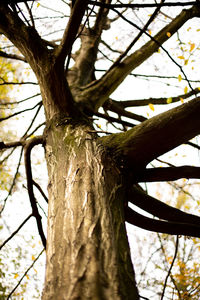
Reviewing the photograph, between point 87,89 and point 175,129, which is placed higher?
point 87,89

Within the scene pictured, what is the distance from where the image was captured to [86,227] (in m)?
1.15

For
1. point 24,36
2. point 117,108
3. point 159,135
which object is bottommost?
point 159,135

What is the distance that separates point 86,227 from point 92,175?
1.32ft

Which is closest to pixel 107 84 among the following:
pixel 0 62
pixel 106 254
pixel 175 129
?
pixel 175 129

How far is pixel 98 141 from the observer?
→ 1861mm

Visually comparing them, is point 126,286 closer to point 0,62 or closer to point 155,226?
point 155,226

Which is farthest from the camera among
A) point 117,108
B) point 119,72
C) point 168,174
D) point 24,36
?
point 117,108

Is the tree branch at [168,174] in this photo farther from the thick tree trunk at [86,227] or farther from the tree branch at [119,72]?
the tree branch at [119,72]

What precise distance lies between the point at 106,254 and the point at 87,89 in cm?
222

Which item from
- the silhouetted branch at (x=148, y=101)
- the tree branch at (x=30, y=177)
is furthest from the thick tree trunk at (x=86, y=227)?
the silhouetted branch at (x=148, y=101)

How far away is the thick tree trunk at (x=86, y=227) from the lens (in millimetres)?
937

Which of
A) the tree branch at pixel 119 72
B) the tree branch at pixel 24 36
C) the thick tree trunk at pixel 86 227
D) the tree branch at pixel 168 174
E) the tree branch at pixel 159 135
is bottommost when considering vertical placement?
the thick tree trunk at pixel 86 227

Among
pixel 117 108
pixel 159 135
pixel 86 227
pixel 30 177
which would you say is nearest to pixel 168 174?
pixel 159 135

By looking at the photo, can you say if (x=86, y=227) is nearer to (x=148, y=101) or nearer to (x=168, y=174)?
(x=168, y=174)
